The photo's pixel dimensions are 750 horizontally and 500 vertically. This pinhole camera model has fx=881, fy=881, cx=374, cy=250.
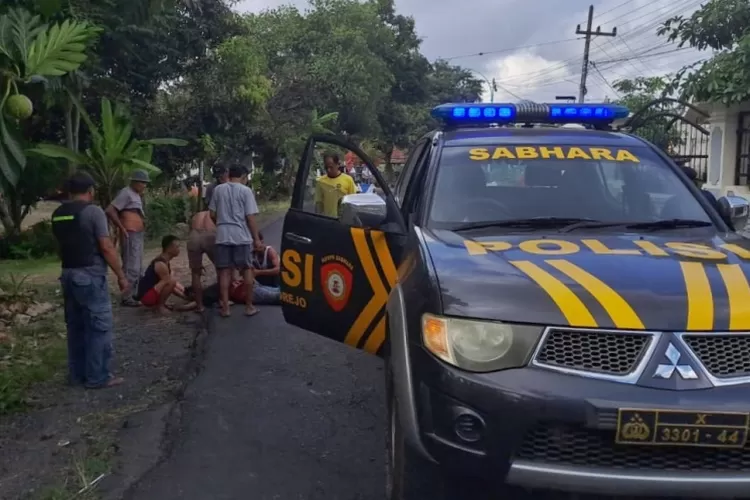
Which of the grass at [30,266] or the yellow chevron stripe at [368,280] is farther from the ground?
the yellow chevron stripe at [368,280]

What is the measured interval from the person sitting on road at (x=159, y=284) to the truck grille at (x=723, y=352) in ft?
22.0

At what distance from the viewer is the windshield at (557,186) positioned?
4543mm

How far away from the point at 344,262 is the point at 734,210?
2.16m

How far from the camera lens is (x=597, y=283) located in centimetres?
333

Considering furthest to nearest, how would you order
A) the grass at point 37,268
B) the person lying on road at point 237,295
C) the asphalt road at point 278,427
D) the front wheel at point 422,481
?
the grass at point 37,268
the person lying on road at point 237,295
the asphalt road at point 278,427
the front wheel at point 422,481

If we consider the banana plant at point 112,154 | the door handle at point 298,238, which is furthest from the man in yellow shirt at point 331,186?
the door handle at point 298,238

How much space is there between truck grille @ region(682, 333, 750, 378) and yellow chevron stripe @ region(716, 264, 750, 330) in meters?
0.05

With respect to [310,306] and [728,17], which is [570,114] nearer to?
[310,306]

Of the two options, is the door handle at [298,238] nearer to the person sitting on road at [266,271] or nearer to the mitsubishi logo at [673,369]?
the mitsubishi logo at [673,369]

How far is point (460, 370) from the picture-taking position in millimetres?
3201

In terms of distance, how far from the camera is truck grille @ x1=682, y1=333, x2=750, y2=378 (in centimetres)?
312

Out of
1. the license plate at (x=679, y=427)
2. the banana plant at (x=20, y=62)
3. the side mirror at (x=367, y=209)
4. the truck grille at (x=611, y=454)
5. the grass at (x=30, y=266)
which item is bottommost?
the grass at (x=30, y=266)

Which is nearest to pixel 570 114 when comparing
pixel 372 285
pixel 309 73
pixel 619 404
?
Result: pixel 372 285

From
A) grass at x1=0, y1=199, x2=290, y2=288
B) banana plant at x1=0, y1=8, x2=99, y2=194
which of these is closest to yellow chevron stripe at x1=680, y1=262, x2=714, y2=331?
banana plant at x1=0, y1=8, x2=99, y2=194
